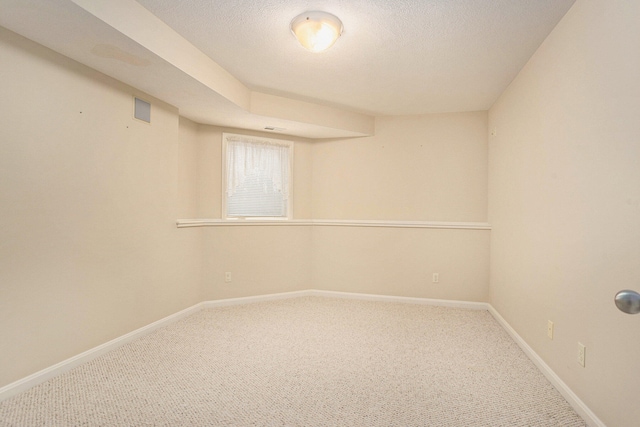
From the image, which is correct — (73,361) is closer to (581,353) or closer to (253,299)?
(253,299)

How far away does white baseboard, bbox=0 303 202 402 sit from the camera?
6.34ft

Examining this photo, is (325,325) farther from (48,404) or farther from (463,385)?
(48,404)

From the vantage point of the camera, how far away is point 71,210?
2.28 m

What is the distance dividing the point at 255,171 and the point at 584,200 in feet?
10.9

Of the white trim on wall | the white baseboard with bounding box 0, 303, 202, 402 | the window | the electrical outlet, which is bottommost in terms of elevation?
the white baseboard with bounding box 0, 303, 202, 402

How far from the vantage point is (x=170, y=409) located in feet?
5.97

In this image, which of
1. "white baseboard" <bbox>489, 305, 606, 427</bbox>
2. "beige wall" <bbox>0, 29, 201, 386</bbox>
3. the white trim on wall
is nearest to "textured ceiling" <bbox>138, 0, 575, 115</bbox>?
"beige wall" <bbox>0, 29, 201, 386</bbox>

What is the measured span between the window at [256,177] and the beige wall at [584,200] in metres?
2.65

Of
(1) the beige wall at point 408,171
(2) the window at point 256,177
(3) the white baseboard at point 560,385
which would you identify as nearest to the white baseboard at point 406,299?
(3) the white baseboard at point 560,385

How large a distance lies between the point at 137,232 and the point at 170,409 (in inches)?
62.4

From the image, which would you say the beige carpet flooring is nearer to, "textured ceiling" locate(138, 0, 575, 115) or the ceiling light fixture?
the ceiling light fixture

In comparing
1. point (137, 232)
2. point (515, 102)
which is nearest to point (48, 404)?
point (137, 232)

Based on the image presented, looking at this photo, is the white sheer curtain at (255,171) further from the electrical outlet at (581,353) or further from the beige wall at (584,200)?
the electrical outlet at (581,353)

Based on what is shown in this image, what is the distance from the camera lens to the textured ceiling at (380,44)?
199 centimetres
